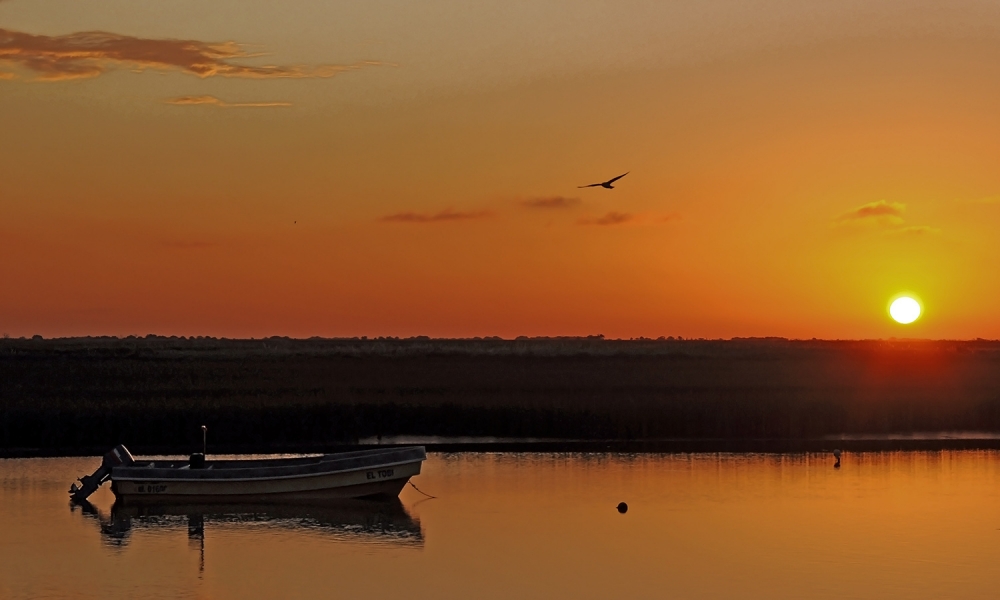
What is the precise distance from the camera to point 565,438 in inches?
1731

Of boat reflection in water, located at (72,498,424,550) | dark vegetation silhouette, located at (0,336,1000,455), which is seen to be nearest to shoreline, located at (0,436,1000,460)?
dark vegetation silhouette, located at (0,336,1000,455)

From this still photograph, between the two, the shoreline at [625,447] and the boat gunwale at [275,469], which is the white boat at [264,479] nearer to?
the boat gunwale at [275,469]

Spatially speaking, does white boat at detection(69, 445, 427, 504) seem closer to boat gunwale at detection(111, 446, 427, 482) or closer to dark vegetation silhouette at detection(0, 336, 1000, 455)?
boat gunwale at detection(111, 446, 427, 482)

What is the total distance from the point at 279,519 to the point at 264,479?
199 centimetres

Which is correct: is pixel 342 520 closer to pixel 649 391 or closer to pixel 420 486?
pixel 420 486

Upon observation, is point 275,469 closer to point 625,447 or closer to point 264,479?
point 264,479

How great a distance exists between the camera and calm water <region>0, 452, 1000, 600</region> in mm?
22094

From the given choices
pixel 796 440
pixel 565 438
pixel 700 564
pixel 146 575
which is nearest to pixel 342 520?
pixel 146 575

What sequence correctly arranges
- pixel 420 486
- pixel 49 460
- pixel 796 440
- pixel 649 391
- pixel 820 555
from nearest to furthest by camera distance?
pixel 820 555 → pixel 420 486 → pixel 49 460 → pixel 796 440 → pixel 649 391

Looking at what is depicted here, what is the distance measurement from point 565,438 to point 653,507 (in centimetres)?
1372

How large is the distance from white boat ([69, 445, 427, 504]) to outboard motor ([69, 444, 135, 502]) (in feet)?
0.08

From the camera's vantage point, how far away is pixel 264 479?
101 ft

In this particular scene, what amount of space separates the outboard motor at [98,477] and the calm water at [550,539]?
54 centimetres

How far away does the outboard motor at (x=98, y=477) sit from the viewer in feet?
102
